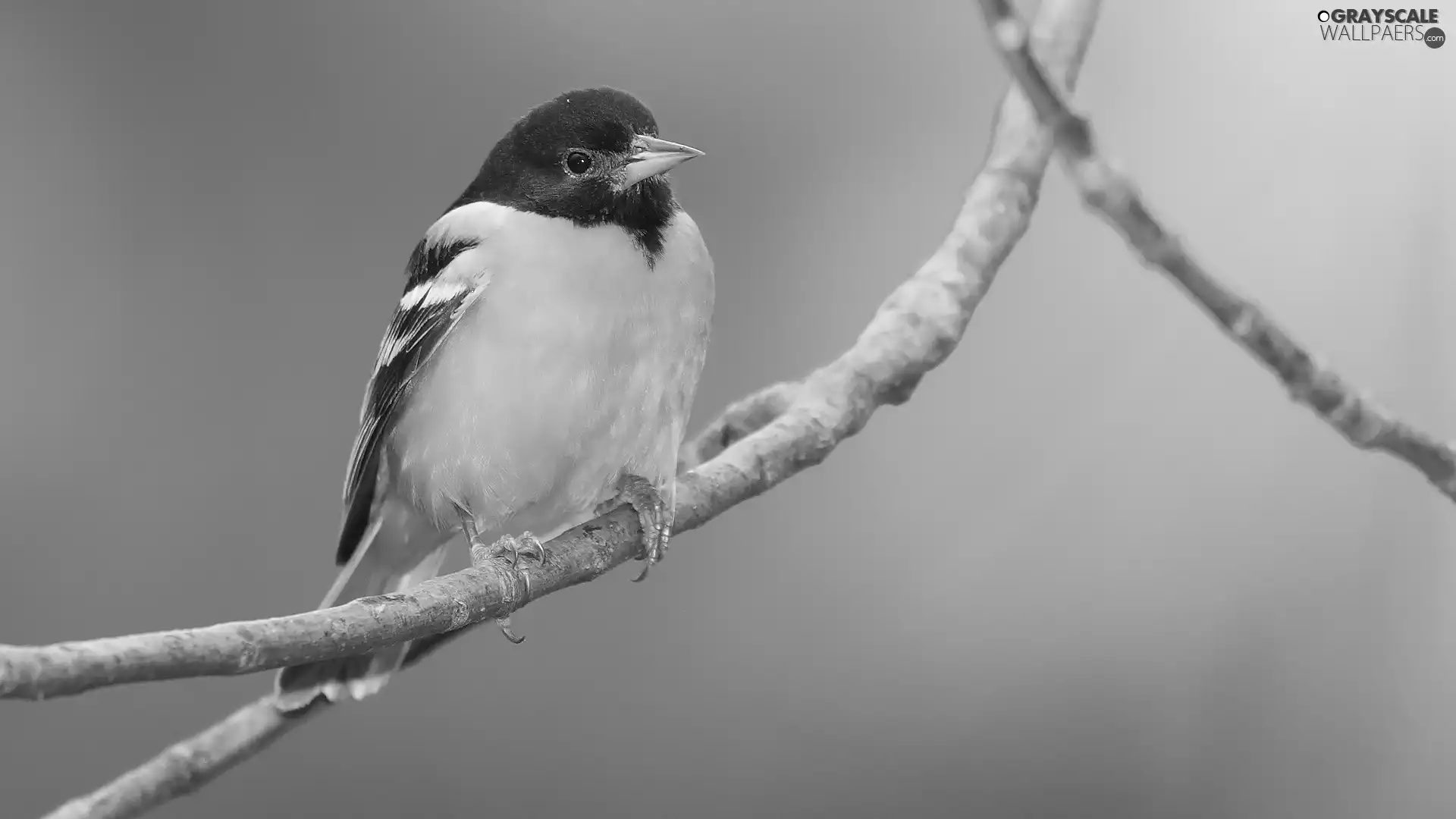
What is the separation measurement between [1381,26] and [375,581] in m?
2.64

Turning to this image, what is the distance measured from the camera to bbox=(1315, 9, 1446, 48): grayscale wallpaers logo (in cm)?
282

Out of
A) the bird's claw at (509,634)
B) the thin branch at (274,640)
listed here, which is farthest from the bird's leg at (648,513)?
the thin branch at (274,640)

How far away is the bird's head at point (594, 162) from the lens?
2768mm

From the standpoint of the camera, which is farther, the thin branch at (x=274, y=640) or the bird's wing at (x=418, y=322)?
the bird's wing at (x=418, y=322)

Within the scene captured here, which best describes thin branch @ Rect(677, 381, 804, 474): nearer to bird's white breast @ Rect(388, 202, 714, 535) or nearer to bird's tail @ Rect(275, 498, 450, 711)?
bird's white breast @ Rect(388, 202, 714, 535)

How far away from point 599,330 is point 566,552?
48cm

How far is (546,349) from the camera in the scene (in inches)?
102

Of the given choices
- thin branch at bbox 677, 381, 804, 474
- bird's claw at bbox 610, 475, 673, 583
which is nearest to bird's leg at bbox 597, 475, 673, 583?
bird's claw at bbox 610, 475, 673, 583

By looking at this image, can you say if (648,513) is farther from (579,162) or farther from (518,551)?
(579,162)

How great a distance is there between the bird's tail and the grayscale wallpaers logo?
230 centimetres

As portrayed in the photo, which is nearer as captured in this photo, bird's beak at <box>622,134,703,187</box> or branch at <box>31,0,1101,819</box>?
branch at <box>31,0,1101,819</box>

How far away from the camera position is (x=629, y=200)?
279cm

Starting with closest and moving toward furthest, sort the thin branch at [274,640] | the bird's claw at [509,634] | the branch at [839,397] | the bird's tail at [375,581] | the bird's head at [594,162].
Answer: the thin branch at [274,640] → the branch at [839,397] → the bird's claw at [509,634] → the bird's tail at [375,581] → the bird's head at [594,162]

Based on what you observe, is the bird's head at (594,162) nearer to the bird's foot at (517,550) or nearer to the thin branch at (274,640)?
the bird's foot at (517,550)
